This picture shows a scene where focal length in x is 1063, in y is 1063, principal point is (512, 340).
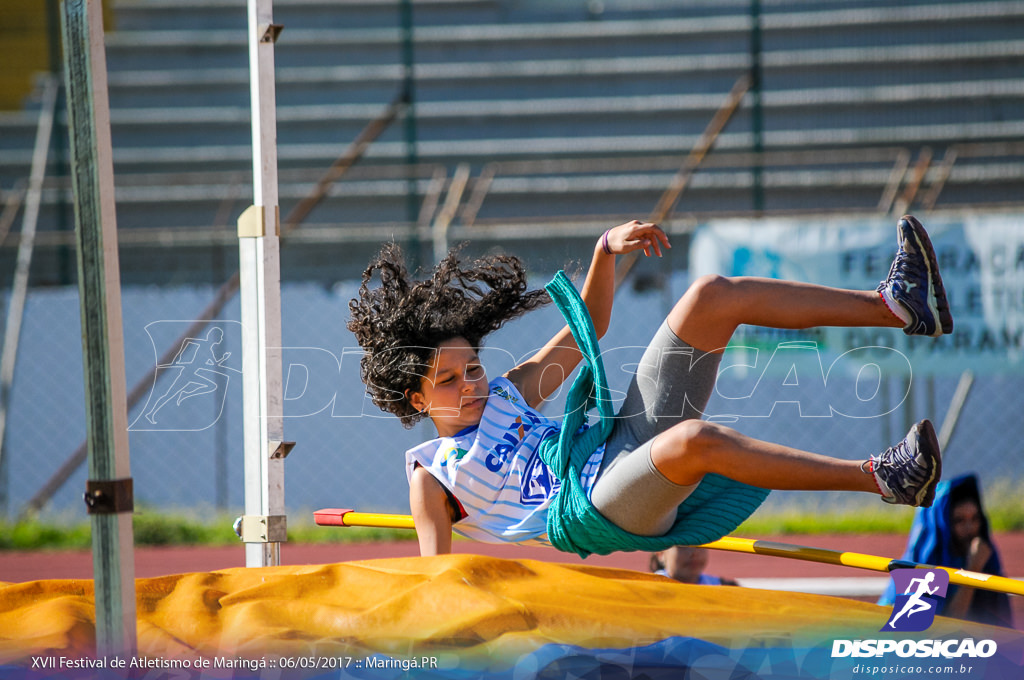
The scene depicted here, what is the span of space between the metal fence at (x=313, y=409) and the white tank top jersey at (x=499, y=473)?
3461mm

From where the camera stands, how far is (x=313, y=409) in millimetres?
6500

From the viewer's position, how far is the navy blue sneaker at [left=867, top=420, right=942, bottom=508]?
2.01m

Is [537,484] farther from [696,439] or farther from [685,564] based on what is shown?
[685,564]

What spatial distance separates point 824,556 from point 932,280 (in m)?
0.67

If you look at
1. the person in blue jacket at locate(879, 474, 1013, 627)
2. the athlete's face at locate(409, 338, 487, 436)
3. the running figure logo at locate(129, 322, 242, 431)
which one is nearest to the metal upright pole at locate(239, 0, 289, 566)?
the athlete's face at locate(409, 338, 487, 436)

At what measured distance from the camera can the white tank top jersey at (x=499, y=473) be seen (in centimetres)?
250

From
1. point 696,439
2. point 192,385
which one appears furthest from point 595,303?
point 192,385

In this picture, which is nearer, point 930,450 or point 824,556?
point 930,450

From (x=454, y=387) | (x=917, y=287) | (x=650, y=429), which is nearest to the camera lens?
(x=917, y=287)

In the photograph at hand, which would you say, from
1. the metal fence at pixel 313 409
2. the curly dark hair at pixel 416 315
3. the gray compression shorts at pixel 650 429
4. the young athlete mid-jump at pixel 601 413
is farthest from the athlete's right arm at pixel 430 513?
the metal fence at pixel 313 409

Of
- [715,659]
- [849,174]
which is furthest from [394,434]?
[715,659]

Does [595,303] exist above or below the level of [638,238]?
below

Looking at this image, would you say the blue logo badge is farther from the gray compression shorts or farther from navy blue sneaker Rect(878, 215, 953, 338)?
navy blue sneaker Rect(878, 215, 953, 338)

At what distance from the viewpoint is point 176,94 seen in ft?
30.5
